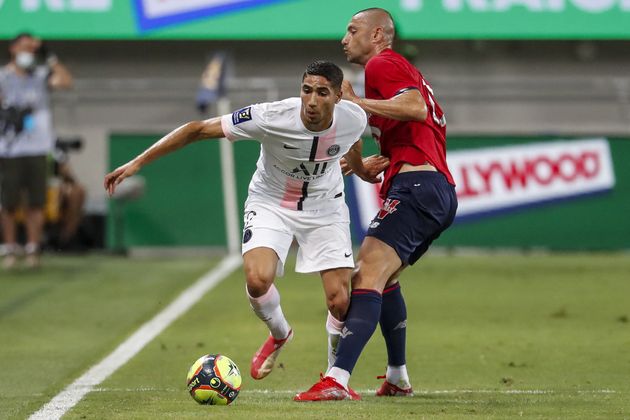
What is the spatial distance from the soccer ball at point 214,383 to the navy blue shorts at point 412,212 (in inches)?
43.9

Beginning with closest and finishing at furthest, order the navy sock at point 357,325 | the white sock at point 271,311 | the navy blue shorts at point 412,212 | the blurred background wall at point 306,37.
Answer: the navy sock at point 357,325 → the navy blue shorts at point 412,212 → the white sock at point 271,311 → the blurred background wall at point 306,37

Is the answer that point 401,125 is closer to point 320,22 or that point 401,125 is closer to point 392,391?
point 392,391

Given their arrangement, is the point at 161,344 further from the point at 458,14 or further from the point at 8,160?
the point at 458,14

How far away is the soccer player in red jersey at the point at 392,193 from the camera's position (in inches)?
276

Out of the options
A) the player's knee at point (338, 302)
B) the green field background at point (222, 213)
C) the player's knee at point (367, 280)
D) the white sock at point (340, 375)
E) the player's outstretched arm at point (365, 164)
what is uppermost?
the player's outstretched arm at point (365, 164)

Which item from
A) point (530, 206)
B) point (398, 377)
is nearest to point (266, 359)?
point (398, 377)

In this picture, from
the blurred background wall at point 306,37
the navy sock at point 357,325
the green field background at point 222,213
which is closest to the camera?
the navy sock at point 357,325

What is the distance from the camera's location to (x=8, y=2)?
1886 cm

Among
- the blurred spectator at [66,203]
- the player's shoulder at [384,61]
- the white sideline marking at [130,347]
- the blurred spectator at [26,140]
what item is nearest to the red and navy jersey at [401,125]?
the player's shoulder at [384,61]

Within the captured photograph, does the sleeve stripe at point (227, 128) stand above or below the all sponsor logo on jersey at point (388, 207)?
above

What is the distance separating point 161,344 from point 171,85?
38.0 ft

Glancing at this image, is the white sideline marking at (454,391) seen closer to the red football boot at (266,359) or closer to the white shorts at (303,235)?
the red football boot at (266,359)

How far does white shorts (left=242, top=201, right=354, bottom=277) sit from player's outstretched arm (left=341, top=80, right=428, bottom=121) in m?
0.99

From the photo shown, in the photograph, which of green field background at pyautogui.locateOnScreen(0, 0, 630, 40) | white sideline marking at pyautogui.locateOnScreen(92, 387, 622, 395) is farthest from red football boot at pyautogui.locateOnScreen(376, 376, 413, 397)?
green field background at pyautogui.locateOnScreen(0, 0, 630, 40)
